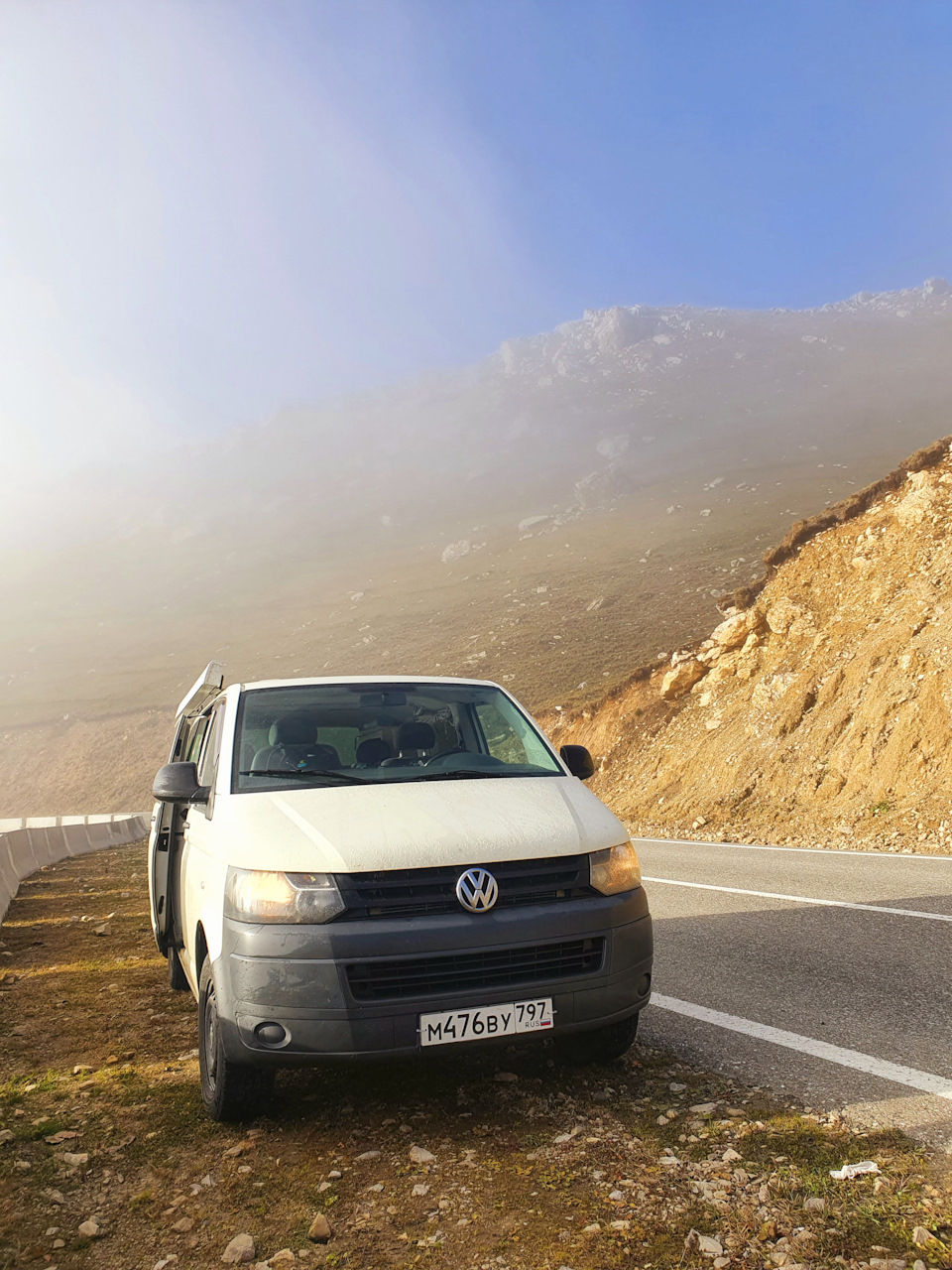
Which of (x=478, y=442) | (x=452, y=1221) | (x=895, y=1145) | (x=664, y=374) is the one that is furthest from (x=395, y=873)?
(x=664, y=374)

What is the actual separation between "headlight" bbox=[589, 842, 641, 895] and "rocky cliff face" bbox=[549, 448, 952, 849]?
970cm

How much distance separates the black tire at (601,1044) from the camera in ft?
14.1

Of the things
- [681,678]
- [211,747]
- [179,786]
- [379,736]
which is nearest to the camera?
[179,786]

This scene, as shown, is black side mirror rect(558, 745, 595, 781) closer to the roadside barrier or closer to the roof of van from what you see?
the roof of van

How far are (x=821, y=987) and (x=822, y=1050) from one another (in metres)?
1.16

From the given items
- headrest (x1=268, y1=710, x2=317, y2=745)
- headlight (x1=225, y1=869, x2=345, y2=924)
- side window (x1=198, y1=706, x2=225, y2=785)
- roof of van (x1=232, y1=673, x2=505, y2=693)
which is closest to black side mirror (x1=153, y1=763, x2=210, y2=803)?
side window (x1=198, y1=706, x2=225, y2=785)

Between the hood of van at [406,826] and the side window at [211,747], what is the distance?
0.66 metres

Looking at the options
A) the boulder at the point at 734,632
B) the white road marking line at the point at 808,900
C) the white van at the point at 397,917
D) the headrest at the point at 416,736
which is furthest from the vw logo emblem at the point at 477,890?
the boulder at the point at 734,632

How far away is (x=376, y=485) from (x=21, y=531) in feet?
231

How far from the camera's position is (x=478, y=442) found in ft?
578

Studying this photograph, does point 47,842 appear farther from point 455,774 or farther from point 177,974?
point 455,774

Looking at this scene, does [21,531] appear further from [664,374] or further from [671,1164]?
[671,1164]

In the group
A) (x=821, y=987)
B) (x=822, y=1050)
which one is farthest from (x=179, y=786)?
(x=821, y=987)

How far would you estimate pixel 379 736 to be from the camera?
17.0 ft
